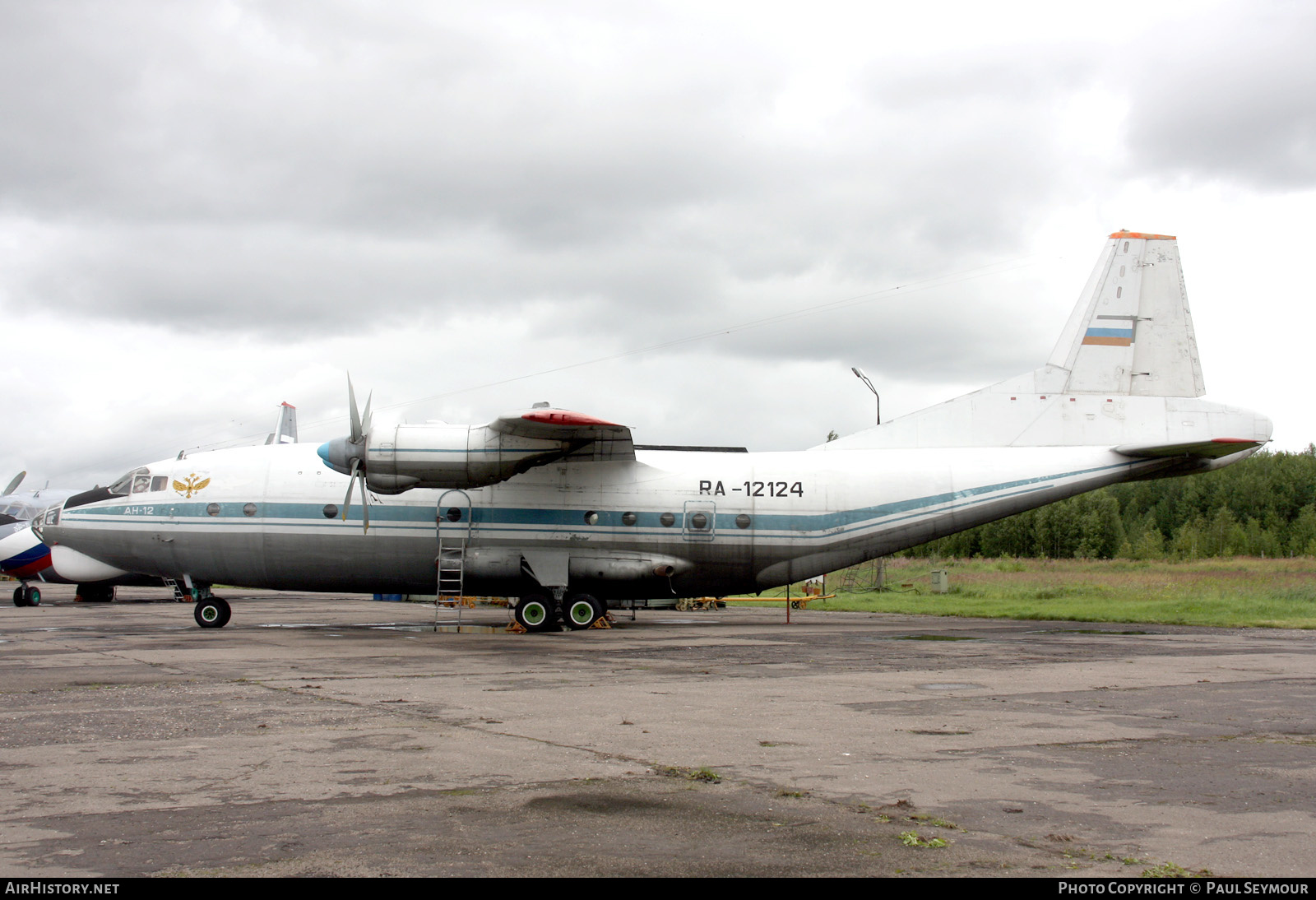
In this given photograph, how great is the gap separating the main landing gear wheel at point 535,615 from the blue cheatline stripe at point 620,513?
1514 mm

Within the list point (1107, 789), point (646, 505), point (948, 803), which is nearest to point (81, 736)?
point (948, 803)

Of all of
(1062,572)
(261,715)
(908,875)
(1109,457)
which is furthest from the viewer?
(1062,572)

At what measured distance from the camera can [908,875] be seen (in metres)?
4.21

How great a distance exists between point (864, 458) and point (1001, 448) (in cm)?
301

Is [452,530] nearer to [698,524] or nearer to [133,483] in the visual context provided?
[698,524]

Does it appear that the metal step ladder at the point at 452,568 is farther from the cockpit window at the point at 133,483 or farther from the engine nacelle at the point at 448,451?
the cockpit window at the point at 133,483

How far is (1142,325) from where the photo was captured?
20.3 m

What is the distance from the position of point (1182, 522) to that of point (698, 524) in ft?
284

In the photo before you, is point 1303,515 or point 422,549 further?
point 1303,515

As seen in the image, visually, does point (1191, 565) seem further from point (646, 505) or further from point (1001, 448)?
point (646, 505)

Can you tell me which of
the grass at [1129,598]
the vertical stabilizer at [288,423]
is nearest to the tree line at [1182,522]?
the grass at [1129,598]

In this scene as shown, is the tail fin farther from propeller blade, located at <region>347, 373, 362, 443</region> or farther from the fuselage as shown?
propeller blade, located at <region>347, 373, 362, 443</region>

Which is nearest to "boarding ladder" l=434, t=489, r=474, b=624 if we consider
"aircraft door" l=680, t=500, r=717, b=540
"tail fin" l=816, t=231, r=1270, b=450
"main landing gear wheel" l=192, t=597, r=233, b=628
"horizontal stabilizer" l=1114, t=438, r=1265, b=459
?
"aircraft door" l=680, t=500, r=717, b=540

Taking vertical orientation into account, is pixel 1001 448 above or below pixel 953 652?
above
